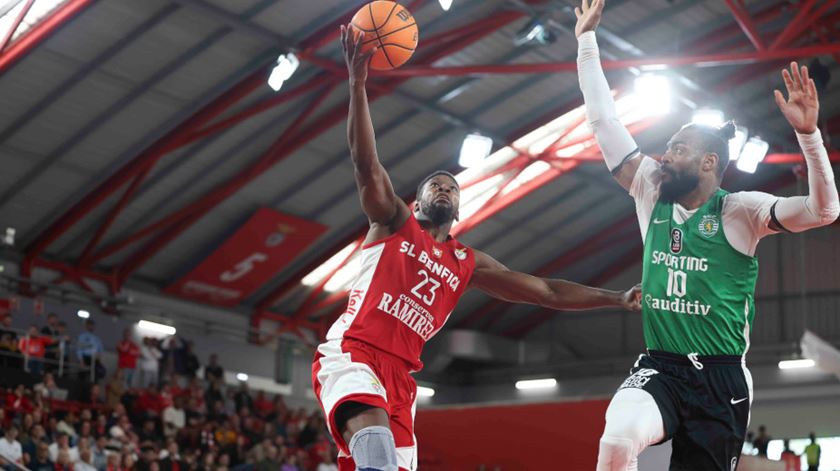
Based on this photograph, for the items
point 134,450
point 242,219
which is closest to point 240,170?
point 242,219

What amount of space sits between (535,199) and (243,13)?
1368 cm

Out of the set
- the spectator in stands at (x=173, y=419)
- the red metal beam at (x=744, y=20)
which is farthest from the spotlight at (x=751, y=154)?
the spectator in stands at (x=173, y=419)

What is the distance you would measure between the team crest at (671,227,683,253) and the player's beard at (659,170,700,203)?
0.22 m

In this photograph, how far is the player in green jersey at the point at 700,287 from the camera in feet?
20.0

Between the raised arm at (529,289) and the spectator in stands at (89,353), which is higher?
the spectator in stands at (89,353)

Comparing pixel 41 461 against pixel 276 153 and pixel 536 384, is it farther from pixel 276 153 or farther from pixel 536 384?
pixel 536 384

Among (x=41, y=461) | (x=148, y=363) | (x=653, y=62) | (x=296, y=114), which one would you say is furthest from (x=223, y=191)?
(x=653, y=62)

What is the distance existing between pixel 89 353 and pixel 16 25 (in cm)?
799

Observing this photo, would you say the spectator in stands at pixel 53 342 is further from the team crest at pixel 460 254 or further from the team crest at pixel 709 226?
the team crest at pixel 709 226

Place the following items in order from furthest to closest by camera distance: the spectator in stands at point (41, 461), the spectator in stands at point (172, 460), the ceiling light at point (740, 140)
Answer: the ceiling light at point (740, 140)
the spectator in stands at point (172, 460)
the spectator in stands at point (41, 461)

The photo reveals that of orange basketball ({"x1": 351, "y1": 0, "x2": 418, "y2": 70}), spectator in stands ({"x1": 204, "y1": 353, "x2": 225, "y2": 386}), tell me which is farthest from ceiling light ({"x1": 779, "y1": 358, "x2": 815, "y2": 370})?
orange basketball ({"x1": 351, "y1": 0, "x2": 418, "y2": 70})

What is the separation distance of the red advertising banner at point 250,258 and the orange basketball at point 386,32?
70.6 feet

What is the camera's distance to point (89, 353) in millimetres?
25828

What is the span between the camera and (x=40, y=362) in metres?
24.0
